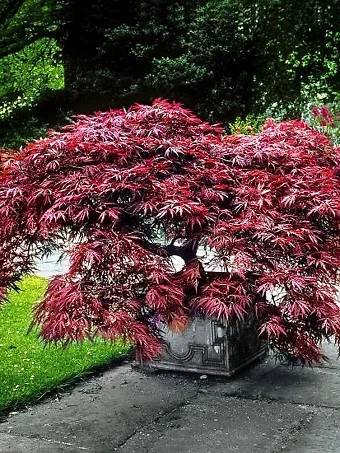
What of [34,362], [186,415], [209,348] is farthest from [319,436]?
[34,362]

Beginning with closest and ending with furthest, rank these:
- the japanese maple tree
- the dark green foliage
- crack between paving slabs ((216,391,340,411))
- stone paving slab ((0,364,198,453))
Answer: the japanese maple tree < stone paving slab ((0,364,198,453)) < crack between paving slabs ((216,391,340,411)) < the dark green foliage

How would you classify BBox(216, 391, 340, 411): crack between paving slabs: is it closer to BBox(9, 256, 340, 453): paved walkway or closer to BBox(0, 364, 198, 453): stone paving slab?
BBox(9, 256, 340, 453): paved walkway

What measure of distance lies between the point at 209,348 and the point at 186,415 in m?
0.58

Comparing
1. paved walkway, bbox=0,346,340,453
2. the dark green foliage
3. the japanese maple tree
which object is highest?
the dark green foliage

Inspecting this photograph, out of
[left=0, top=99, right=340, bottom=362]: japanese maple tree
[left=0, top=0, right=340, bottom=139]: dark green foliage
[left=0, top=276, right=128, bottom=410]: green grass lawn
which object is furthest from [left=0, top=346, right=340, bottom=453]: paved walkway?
[left=0, top=0, right=340, bottom=139]: dark green foliage

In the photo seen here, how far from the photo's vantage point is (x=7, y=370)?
4.23 metres

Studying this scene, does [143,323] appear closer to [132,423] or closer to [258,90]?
[132,423]

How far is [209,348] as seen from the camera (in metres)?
3.97

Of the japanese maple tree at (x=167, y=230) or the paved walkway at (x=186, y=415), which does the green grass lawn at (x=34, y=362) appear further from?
the japanese maple tree at (x=167, y=230)

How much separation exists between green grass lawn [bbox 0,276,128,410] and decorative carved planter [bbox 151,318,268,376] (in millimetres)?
375

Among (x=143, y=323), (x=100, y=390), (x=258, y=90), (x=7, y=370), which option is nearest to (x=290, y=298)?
(x=143, y=323)

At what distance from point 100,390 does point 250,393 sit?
858 millimetres

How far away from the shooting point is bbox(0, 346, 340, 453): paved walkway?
10.1 feet

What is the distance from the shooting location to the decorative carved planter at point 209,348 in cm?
394
